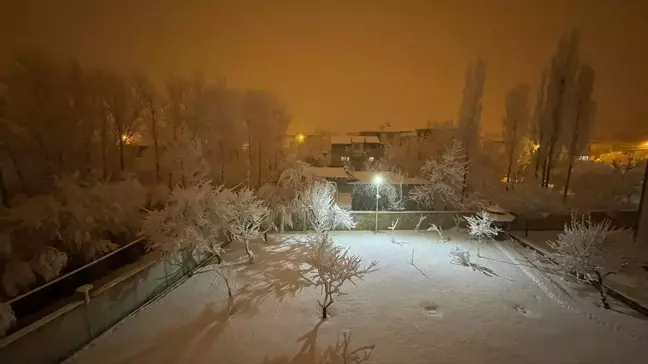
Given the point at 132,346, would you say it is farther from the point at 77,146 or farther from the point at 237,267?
the point at 77,146

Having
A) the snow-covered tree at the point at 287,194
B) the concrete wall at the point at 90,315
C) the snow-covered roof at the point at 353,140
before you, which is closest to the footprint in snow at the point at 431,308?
the snow-covered tree at the point at 287,194

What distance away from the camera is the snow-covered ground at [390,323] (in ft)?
29.6

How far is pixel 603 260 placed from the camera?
12109mm

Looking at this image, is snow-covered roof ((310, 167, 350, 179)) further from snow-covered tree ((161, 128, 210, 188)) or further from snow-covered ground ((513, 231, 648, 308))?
snow-covered ground ((513, 231, 648, 308))

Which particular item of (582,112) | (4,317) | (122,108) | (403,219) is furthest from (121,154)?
(582,112)

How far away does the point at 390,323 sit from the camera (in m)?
10.6

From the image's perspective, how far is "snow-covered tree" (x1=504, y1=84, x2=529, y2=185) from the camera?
28984 millimetres

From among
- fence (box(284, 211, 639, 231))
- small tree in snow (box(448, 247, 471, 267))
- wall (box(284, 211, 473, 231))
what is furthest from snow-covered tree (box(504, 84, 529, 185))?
small tree in snow (box(448, 247, 471, 267))

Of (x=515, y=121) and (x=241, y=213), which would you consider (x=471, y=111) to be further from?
(x=241, y=213)

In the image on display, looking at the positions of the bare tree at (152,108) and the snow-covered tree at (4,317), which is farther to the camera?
the bare tree at (152,108)

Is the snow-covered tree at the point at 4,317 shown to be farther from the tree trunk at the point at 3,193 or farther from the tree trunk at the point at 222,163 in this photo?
the tree trunk at the point at 222,163

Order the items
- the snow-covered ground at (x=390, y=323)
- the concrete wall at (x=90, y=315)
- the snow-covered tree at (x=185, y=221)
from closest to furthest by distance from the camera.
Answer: the concrete wall at (x=90, y=315) → the snow-covered ground at (x=390, y=323) → the snow-covered tree at (x=185, y=221)

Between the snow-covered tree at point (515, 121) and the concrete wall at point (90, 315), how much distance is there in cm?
2970

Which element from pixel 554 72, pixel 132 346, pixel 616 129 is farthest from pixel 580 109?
pixel 132 346
